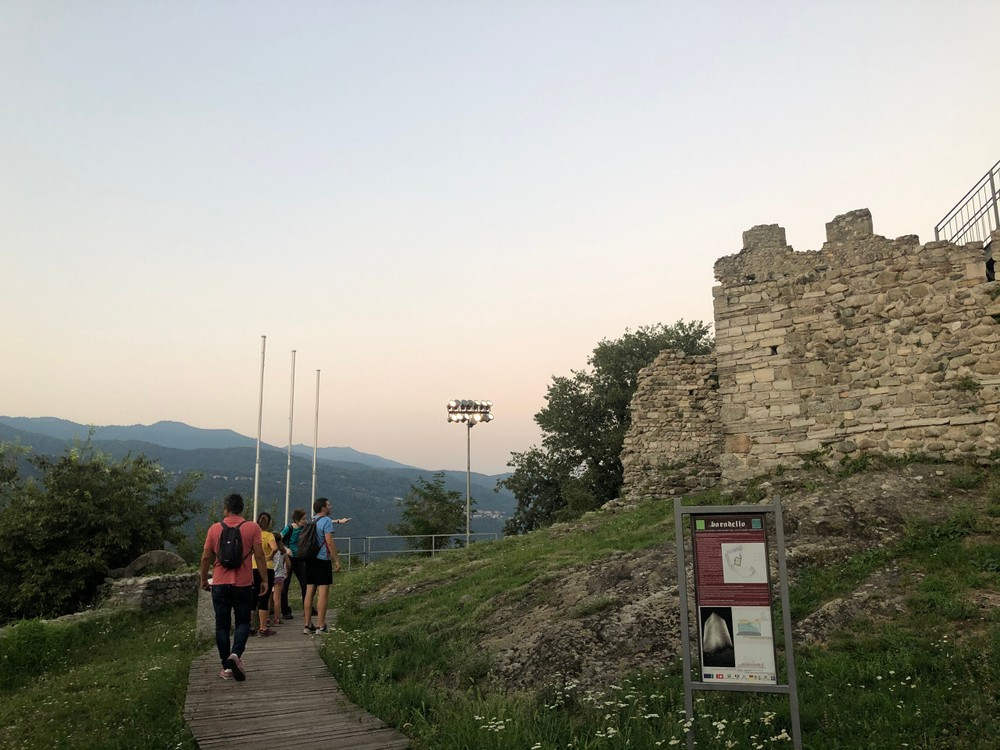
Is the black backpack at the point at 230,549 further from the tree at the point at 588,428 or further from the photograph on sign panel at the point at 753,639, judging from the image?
the tree at the point at 588,428

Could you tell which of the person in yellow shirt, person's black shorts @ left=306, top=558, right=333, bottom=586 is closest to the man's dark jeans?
the person in yellow shirt

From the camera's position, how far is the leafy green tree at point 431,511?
120 feet

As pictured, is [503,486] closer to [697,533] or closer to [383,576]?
[383,576]

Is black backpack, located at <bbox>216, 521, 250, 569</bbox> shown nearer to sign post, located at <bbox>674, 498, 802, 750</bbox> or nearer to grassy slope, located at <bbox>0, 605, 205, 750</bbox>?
grassy slope, located at <bbox>0, 605, 205, 750</bbox>

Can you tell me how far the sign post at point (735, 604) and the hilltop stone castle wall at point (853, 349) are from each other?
382 inches

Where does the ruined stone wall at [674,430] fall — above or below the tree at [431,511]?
above

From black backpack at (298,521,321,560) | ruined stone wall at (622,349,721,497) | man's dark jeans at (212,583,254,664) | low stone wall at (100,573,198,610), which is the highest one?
ruined stone wall at (622,349,721,497)

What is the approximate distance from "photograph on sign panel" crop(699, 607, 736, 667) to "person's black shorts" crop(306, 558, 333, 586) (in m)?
6.15

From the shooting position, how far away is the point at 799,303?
1496 cm

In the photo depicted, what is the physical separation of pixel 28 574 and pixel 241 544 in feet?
50.6

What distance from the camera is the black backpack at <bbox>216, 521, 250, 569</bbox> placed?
24.5 ft

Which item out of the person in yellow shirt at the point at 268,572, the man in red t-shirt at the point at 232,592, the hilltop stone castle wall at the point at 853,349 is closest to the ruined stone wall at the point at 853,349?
the hilltop stone castle wall at the point at 853,349

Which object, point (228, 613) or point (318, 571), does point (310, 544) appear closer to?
point (318, 571)

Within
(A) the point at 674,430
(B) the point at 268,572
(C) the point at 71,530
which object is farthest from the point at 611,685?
(C) the point at 71,530
